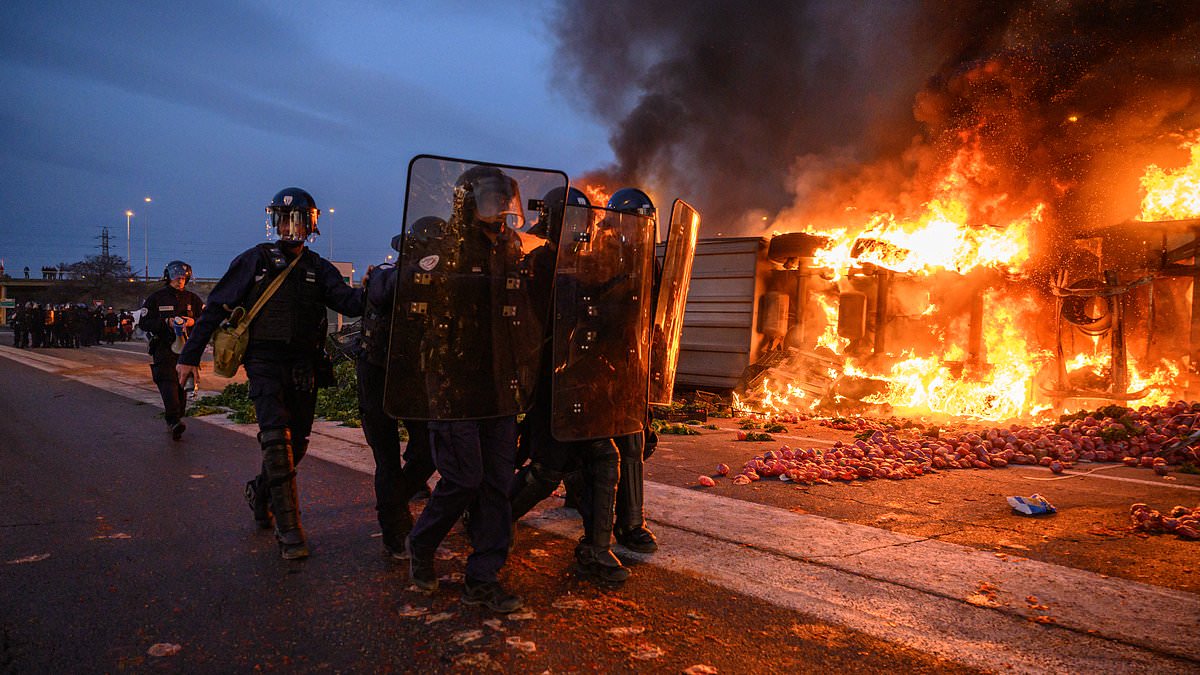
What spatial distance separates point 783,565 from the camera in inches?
152

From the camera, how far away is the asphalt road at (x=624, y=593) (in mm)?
2791

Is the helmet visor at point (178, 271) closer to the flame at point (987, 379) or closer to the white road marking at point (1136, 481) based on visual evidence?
the white road marking at point (1136, 481)

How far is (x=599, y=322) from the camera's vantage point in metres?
3.66

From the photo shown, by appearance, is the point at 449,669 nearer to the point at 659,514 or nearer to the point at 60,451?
the point at 659,514

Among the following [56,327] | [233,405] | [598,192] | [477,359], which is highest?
[598,192]

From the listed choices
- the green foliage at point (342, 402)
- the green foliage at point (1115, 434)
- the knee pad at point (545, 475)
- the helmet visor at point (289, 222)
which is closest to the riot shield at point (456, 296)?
the knee pad at point (545, 475)

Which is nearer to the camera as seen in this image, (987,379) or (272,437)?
(272,437)

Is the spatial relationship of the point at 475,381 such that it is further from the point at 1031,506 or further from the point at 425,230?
the point at 1031,506

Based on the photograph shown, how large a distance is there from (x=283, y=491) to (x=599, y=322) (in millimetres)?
2050

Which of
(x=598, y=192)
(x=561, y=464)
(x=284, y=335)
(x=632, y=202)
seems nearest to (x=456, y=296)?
(x=561, y=464)

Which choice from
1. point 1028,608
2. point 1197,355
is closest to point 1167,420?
point 1197,355

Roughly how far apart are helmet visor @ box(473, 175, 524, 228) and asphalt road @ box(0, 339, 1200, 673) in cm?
180

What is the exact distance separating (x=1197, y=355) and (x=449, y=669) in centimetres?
1136

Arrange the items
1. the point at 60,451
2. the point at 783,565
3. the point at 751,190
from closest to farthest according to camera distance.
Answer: the point at 783,565
the point at 60,451
the point at 751,190
